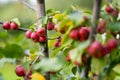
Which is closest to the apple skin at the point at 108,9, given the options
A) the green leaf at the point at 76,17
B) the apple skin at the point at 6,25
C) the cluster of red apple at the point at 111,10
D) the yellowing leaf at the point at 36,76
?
the cluster of red apple at the point at 111,10

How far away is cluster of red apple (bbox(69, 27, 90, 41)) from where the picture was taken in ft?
2.79

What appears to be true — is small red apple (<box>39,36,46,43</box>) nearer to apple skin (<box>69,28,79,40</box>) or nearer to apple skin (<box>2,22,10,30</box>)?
apple skin (<box>2,22,10,30</box>)

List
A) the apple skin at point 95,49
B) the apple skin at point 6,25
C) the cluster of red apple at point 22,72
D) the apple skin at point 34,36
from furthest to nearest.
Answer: the apple skin at point 6,25 → the apple skin at point 34,36 → the cluster of red apple at point 22,72 → the apple skin at point 95,49

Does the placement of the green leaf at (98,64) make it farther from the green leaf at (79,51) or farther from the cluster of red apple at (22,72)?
the cluster of red apple at (22,72)

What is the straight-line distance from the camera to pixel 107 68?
100 centimetres

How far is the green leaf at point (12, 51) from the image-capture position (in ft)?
3.28

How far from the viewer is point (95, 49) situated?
80cm

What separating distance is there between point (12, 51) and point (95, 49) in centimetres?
29

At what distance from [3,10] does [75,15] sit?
1328 cm

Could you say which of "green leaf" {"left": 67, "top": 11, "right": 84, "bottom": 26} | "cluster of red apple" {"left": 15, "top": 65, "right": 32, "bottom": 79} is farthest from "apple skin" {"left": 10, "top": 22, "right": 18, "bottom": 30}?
"green leaf" {"left": 67, "top": 11, "right": 84, "bottom": 26}

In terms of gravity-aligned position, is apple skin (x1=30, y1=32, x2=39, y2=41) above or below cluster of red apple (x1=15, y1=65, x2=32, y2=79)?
above

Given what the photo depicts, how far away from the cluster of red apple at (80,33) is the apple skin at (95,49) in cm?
4

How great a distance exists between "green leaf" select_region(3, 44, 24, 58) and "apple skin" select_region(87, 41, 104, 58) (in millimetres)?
247


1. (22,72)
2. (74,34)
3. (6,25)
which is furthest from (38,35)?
(74,34)
